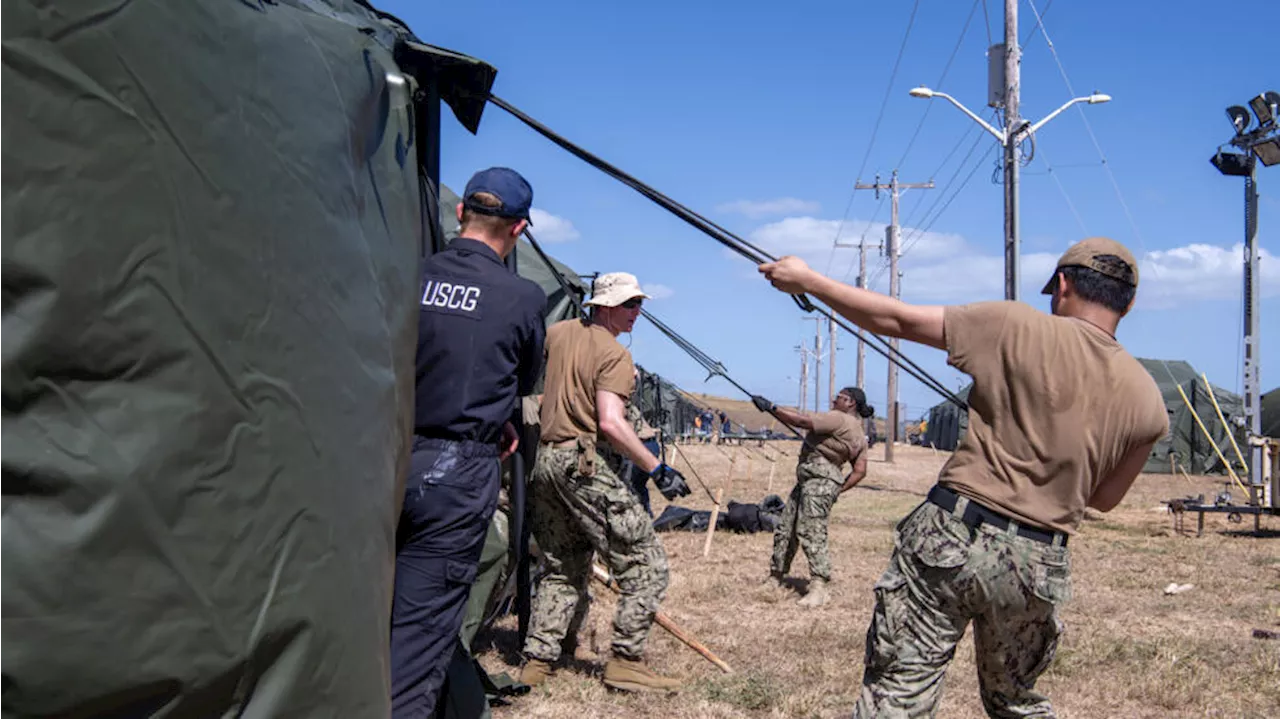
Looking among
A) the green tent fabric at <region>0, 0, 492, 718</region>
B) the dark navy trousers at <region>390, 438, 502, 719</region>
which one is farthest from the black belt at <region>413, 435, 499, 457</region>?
the green tent fabric at <region>0, 0, 492, 718</region>

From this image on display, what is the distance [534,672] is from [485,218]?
8.50 ft

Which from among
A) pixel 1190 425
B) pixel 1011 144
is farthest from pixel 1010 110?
pixel 1190 425

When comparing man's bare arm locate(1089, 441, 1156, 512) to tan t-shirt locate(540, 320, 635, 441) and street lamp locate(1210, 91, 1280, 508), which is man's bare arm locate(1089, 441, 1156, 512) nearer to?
tan t-shirt locate(540, 320, 635, 441)

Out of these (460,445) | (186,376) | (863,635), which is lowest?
(863,635)

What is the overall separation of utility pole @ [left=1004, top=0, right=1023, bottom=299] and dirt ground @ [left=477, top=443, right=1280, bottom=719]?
18.3 ft

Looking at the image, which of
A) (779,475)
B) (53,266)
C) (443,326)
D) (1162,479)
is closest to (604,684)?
(443,326)

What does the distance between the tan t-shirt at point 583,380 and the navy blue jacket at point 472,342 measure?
1638mm

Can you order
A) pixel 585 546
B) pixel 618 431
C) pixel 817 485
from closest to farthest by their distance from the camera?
1. pixel 618 431
2. pixel 585 546
3. pixel 817 485

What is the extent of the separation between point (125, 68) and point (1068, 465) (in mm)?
2738

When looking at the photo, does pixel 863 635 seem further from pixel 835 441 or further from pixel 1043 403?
pixel 1043 403

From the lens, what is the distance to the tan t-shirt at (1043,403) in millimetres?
3117

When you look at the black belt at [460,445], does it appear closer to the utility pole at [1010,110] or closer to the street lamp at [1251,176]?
the utility pole at [1010,110]

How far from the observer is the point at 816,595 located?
7.90 meters

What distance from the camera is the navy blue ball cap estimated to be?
3.30 metres
